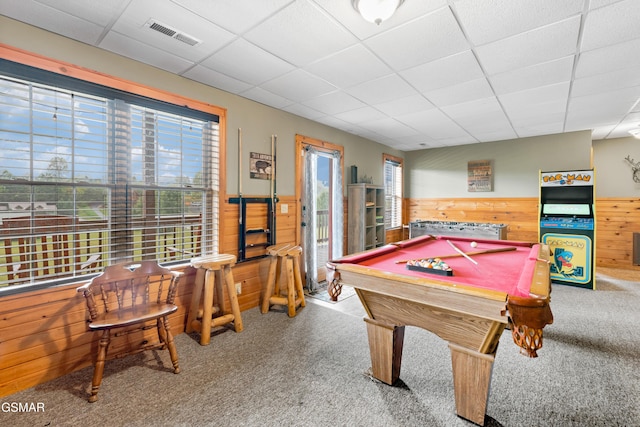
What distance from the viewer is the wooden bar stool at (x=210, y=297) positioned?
8.80 ft

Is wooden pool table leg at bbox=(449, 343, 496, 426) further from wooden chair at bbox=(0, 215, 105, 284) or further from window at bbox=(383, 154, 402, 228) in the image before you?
window at bbox=(383, 154, 402, 228)

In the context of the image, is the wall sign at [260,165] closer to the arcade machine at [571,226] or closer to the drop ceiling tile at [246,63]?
the drop ceiling tile at [246,63]

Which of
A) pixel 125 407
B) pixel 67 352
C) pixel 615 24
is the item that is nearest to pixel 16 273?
pixel 67 352

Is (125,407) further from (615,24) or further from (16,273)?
(615,24)

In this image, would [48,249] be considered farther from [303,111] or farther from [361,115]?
[361,115]

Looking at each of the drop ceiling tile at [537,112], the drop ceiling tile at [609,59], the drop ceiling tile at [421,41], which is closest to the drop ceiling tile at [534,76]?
the drop ceiling tile at [609,59]

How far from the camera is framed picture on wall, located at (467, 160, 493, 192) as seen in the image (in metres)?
5.80

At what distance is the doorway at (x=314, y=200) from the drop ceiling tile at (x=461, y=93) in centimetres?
170

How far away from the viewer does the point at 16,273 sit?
205 centimetres

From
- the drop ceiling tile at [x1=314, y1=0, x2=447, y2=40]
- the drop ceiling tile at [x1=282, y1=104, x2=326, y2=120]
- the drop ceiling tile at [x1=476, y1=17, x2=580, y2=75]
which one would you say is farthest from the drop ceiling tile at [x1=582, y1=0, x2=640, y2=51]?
the drop ceiling tile at [x1=282, y1=104, x2=326, y2=120]

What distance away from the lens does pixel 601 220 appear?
5605 millimetres

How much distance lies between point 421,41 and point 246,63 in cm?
148

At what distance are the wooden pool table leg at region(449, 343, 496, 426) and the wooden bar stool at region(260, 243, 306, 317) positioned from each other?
193cm

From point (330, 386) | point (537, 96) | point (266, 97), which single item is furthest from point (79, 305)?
point (537, 96)
